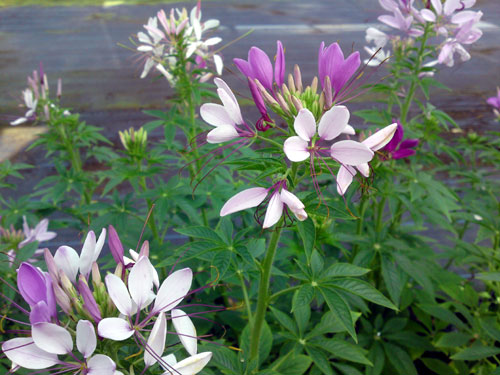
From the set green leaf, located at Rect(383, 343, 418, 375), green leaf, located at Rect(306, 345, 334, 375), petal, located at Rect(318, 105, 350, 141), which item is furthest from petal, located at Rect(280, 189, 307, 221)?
green leaf, located at Rect(383, 343, 418, 375)

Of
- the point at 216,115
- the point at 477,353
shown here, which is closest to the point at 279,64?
the point at 216,115

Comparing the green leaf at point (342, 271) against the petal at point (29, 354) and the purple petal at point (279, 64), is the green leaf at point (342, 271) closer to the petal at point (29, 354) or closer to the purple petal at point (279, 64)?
the purple petal at point (279, 64)

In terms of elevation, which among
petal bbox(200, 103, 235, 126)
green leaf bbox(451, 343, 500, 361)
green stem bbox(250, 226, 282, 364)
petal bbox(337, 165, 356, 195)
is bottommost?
green leaf bbox(451, 343, 500, 361)

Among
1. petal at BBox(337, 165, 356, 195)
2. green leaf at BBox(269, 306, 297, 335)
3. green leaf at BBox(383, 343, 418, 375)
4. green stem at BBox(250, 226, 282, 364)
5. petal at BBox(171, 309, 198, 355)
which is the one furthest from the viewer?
green leaf at BBox(383, 343, 418, 375)

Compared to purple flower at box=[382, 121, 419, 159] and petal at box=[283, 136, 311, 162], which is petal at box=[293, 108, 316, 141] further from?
purple flower at box=[382, 121, 419, 159]

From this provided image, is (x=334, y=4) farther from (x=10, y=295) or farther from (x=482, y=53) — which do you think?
(x=10, y=295)

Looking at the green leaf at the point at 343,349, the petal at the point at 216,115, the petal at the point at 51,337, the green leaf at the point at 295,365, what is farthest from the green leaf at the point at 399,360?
the petal at the point at 51,337

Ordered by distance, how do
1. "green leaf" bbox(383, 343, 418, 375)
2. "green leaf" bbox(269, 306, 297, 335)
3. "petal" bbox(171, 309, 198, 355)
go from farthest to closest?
"green leaf" bbox(383, 343, 418, 375), "green leaf" bbox(269, 306, 297, 335), "petal" bbox(171, 309, 198, 355)

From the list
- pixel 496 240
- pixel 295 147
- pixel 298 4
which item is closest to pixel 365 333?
pixel 496 240
